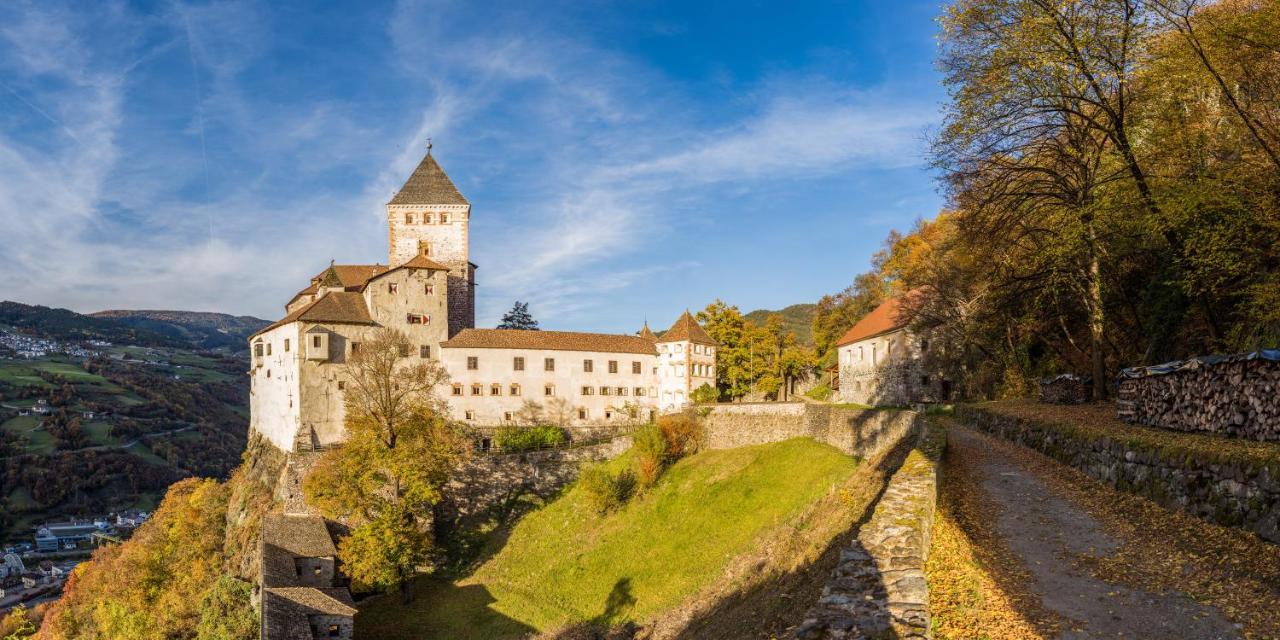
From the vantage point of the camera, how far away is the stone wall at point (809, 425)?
86.3 ft

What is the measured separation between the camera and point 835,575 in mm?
7480

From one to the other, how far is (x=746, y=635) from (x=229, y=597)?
29962mm

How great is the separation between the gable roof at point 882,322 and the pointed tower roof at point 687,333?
1045cm

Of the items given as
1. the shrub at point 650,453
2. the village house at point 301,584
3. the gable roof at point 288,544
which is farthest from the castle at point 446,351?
the shrub at point 650,453

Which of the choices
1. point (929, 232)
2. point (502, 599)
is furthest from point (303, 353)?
point (929, 232)

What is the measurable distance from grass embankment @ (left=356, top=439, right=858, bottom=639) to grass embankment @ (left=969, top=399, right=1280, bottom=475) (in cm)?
795

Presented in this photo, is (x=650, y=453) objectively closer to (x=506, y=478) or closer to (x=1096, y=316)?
(x=506, y=478)

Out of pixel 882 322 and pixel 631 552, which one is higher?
pixel 882 322

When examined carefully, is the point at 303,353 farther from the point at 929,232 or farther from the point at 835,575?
the point at 929,232

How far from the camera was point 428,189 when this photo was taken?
179 feet

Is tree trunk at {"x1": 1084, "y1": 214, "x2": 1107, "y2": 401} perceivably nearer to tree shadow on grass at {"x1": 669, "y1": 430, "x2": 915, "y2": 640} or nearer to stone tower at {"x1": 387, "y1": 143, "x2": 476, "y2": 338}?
tree shadow on grass at {"x1": 669, "y1": 430, "x2": 915, "y2": 640}

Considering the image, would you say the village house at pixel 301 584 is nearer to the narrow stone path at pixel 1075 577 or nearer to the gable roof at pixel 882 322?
the narrow stone path at pixel 1075 577

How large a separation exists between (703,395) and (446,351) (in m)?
18.5

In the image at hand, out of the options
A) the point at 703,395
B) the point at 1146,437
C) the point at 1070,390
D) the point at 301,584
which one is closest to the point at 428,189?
the point at 703,395
